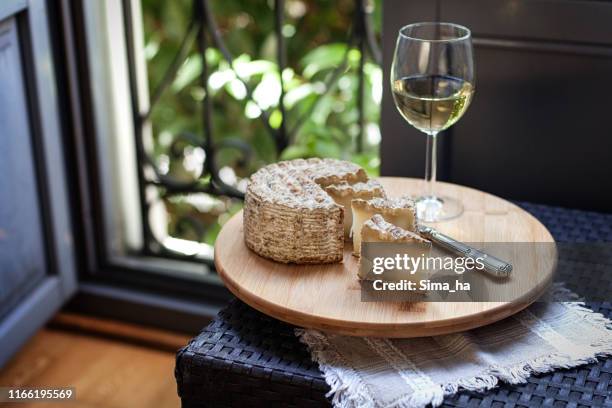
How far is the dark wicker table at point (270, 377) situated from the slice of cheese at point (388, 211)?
179mm

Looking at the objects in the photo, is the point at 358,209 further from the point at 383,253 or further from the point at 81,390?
the point at 81,390

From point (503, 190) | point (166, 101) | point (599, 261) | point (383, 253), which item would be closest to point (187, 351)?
point (383, 253)

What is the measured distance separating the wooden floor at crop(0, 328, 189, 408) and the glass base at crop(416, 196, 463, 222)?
850 mm

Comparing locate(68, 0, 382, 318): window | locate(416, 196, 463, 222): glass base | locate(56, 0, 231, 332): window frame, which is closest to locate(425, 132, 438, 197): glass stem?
locate(416, 196, 463, 222): glass base

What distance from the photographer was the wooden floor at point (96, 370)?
1.99m

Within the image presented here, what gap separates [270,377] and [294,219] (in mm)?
207

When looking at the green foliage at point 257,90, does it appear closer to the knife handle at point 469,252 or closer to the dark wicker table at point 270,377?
the knife handle at point 469,252

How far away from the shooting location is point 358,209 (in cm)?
123

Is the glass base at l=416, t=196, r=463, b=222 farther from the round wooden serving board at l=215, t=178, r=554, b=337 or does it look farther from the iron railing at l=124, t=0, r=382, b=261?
the iron railing at l=124, t=0, r=382, b=261

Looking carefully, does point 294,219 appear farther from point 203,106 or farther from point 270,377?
point 203,106

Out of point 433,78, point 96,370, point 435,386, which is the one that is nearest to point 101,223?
point 96,370

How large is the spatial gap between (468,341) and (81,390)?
1.13 metres

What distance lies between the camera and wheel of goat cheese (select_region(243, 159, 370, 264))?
1193 mm

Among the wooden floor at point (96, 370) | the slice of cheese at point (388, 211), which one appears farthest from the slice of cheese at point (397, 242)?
the wooden floor at point (96, 370)
